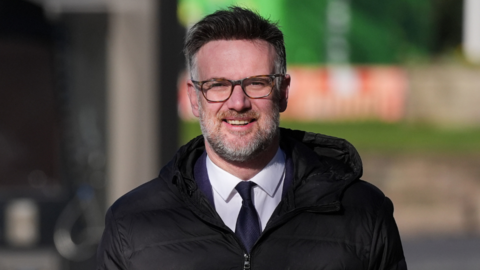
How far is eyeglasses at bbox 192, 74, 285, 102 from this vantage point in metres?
2.33

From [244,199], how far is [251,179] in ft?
0.23

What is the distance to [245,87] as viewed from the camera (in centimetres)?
233

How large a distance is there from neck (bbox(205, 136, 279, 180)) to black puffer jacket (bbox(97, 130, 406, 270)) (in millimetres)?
94

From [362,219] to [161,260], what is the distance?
544 millimetres

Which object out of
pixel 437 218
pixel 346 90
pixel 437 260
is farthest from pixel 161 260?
pixel 346 90

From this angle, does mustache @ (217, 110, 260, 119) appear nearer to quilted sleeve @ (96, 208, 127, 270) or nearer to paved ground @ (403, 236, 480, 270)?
quilted sleeve @ (96, 208, 127, 270)

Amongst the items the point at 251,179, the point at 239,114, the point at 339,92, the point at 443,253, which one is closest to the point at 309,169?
the point at 251,179

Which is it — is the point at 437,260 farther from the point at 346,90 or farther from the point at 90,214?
the point at 346,90

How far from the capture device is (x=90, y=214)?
5.93m

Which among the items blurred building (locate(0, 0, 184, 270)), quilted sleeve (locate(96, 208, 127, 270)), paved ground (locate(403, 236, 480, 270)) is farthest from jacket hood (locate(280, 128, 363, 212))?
paved ground (locate(403, 236, 480, 270))

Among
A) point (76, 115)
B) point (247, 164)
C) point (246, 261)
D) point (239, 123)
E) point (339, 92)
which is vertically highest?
point (239, 123)

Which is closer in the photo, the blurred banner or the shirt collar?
the shirt collar

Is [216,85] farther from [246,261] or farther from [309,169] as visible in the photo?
[246,261]

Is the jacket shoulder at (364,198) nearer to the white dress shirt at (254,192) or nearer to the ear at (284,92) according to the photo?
the white dress shirt at (254,192)
